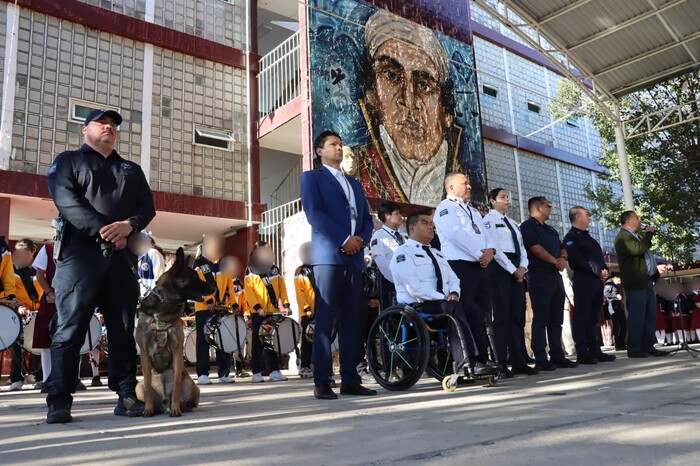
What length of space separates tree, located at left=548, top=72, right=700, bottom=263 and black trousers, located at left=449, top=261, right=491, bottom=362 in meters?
11.0

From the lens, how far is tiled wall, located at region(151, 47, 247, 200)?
41.4 ft

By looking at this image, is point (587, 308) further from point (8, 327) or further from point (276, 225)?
point (276, 225)

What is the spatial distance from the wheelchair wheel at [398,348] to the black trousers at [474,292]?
0.57 metres

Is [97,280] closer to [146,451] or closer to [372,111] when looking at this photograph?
[146,451]

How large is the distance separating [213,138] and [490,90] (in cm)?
982

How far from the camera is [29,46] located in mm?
11266

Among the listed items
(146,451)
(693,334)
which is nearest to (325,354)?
(146,451)

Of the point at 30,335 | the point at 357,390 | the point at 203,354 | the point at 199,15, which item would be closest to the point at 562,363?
the point at 357,390

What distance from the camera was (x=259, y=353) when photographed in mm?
7910

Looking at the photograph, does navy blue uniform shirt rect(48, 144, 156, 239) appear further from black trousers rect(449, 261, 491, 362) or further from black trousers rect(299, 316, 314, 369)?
black trousers rect(299, 316, 314, 369)

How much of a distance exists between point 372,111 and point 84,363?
312 inches

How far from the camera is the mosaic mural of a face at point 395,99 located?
1317 cm

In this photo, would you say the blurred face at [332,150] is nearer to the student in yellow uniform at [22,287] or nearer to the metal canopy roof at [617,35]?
the student in yellow uniform at [22,287]

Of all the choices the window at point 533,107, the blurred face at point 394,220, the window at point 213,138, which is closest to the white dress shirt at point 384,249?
the blurred face at point 394,220
